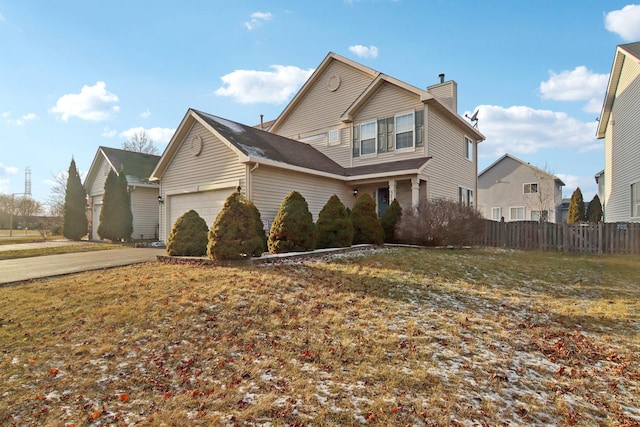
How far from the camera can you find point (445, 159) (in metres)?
16.7

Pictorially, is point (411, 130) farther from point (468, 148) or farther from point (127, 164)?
point (127, 164)

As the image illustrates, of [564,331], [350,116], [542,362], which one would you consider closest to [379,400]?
[542,362]

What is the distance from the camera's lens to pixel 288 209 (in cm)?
1018

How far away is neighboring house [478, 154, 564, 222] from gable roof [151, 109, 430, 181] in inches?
727

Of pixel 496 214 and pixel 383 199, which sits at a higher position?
pixel 383 199

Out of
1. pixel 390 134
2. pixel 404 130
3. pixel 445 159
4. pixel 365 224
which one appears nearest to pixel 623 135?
pixel 445 159

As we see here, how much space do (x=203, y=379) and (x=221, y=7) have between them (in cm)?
1137

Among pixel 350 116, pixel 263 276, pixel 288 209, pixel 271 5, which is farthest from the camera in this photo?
pixel 350 116

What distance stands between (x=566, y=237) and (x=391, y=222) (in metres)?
7.17

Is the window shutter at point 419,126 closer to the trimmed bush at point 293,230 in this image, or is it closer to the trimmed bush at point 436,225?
the trimmed bush at point 436,225

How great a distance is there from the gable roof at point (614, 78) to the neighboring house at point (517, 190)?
33.6 feet

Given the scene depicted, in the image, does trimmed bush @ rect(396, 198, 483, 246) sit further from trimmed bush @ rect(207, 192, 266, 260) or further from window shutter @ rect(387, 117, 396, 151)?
trimmed bush @ rect(207, 192, 266, 260)

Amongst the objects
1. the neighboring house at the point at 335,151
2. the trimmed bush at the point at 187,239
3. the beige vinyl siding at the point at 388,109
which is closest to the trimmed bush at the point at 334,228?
the neighboring house at the point at 335,151

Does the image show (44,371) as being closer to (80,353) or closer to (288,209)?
(80,353)
